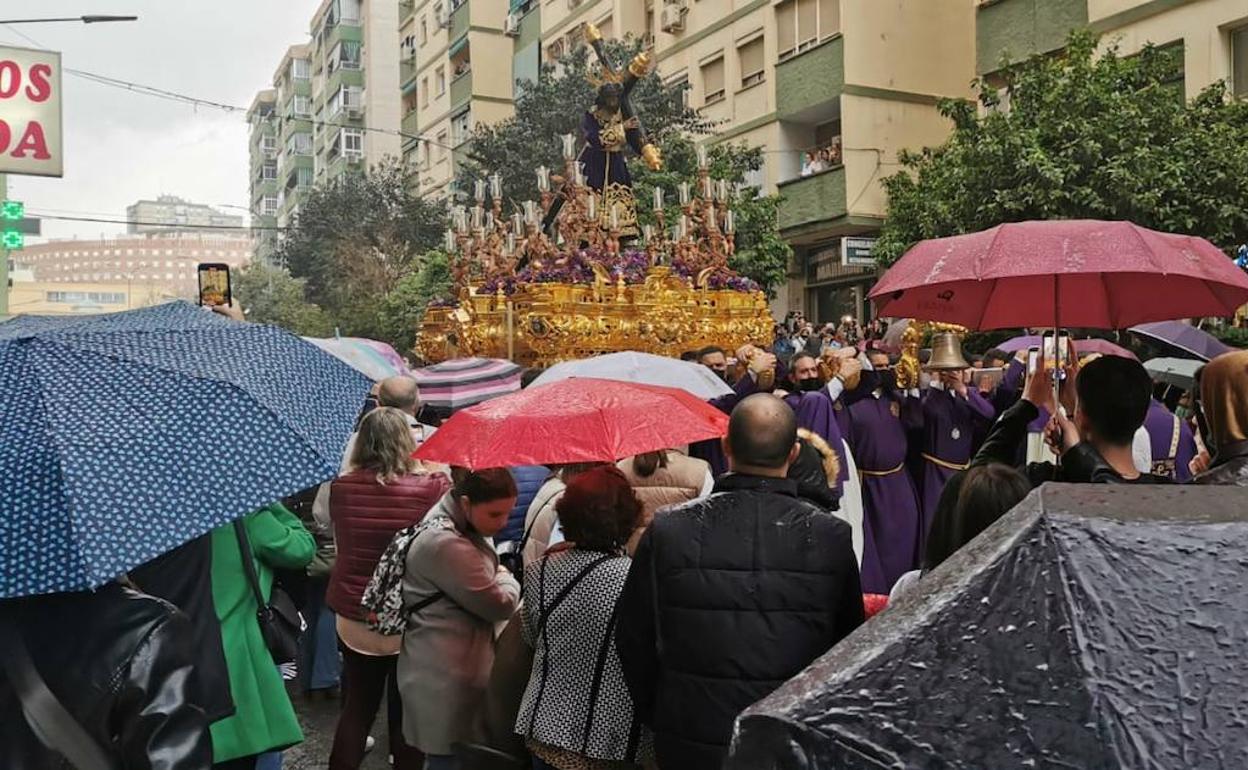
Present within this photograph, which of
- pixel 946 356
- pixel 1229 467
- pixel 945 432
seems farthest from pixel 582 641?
pixel 945 432

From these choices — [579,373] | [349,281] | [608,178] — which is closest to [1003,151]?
[608,178]

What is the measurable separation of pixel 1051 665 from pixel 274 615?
3033 mm

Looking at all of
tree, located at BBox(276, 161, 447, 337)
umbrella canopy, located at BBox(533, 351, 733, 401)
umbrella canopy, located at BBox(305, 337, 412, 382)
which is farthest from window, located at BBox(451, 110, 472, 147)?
umbrella canopy, located at BBox(533, 351, 733, 401)

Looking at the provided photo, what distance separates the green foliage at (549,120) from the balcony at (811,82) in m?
2.16

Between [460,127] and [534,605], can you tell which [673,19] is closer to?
[460,127]

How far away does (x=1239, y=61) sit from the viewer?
Answer: 16578 millimetres

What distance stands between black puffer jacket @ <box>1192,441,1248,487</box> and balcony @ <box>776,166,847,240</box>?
1951cm

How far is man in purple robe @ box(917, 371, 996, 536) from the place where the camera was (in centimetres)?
686

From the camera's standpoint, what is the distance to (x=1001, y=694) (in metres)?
0.88

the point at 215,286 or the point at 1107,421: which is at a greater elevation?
the point at 215,286

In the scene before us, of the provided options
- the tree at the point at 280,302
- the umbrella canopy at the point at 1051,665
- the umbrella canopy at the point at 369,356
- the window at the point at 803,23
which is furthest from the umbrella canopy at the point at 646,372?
the tree at the point at 280,302

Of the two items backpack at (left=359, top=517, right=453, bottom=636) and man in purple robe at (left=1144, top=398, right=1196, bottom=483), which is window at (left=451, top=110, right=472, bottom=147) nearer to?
man in purple robe at (left=1144, top=398, right=1196, bottom=483)

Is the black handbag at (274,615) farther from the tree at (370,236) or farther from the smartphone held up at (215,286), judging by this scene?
the tree at (370,236)

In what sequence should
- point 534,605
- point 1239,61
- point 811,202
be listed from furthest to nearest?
point 811,202 → point 1239,61 → point 534,605
